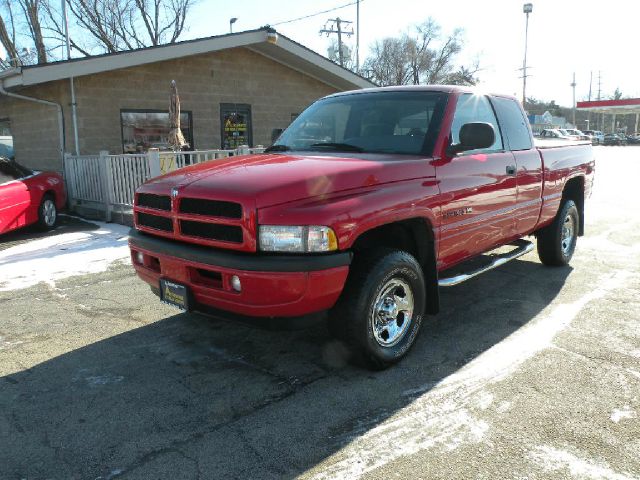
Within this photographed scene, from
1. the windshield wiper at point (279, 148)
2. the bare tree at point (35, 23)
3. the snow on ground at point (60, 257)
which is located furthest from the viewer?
the bare tree at point (35, 23)

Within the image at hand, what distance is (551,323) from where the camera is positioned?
14.9 feet

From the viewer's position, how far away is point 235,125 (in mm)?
14766

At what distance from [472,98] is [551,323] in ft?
6.73

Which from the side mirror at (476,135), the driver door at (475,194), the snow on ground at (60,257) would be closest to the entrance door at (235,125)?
the snow on ground at (60,257)

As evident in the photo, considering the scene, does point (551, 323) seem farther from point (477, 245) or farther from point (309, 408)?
point (309, 408)

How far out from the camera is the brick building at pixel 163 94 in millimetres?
11914

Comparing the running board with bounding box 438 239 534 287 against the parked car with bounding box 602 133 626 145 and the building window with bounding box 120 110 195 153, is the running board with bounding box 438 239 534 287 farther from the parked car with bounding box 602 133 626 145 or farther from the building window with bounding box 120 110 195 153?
the parked car with bounding box 602 133 626 145

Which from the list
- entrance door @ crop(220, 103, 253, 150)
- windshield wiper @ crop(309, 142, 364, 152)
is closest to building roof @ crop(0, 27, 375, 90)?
entrance door @ crop(220, 103, 253, 150)

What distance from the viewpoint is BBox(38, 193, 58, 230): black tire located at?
9.30 meters

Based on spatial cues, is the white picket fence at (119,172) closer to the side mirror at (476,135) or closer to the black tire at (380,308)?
the side mirror at (476,135)

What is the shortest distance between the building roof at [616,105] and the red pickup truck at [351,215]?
6237 centimetres

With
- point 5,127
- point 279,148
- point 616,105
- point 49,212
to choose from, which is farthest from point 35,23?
point 616,105

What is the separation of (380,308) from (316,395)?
2.36ft

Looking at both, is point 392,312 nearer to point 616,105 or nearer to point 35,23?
point 35,23
